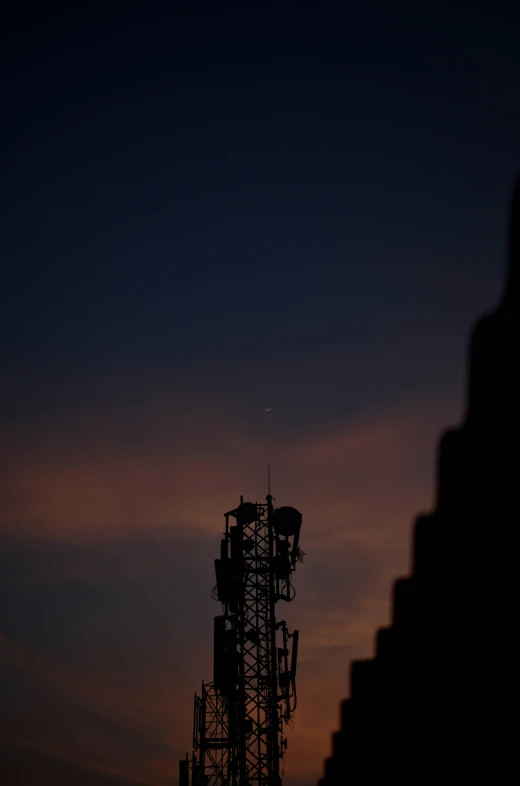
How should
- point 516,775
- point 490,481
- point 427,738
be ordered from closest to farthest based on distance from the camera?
point 516,775 → point 490,481 → point 427,738

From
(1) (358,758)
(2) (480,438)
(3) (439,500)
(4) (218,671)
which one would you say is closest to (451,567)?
(3) (439,500)

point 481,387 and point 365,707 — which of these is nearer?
point 481,387

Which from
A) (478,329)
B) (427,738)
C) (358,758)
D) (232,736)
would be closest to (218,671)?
(232,736)

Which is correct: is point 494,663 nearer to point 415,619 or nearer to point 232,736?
point 415,619

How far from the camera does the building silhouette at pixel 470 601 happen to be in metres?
12.1

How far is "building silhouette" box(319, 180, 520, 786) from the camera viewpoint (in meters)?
12.1

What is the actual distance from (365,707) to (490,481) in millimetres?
5369


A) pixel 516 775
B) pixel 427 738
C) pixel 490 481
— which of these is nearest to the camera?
pixel 516 775

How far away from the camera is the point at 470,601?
12.6m

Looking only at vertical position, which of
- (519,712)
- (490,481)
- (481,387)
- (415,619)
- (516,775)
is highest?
(481,387)

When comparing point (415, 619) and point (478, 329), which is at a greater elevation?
point (478, 329)

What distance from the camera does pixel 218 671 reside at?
4253 centimetres

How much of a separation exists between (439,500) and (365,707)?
4.35 meters

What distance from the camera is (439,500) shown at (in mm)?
13617
